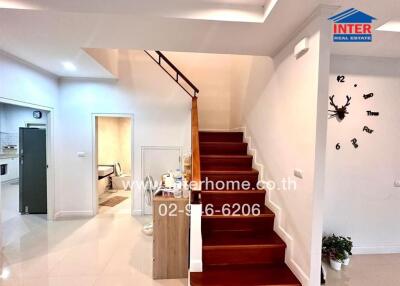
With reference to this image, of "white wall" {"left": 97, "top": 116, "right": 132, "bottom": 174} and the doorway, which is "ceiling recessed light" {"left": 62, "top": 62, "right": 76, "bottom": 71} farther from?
"white wall" {"left": 97, "top": 116, "right": 132, "bottom": 174}

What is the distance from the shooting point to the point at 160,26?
2002 millimetres

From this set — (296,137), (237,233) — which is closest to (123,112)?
(237,233)

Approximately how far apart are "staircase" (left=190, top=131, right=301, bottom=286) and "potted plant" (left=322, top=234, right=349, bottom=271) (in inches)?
Answer: 30.6

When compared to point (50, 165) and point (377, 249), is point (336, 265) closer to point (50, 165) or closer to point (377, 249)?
point (377, 249)

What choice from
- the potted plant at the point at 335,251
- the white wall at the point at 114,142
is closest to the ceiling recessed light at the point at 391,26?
the potted plant at the point at 335,251

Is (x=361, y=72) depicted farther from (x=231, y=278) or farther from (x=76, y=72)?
(x=76, y=72)

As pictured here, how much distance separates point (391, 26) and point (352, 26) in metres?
0.33

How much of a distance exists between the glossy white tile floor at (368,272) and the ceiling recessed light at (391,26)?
105 inches

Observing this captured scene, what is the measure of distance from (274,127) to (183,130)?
86.4 inches

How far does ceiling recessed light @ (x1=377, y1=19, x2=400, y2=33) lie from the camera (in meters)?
2.00

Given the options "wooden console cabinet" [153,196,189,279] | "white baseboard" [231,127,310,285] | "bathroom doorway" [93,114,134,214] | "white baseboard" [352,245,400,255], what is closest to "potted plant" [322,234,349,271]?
"white baseboard" [352,245,400,255]

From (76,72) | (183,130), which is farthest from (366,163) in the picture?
(76,72)

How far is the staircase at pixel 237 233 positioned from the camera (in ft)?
6.76

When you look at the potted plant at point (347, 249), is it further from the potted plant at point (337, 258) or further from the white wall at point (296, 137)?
the white wall at point (296, 137)
